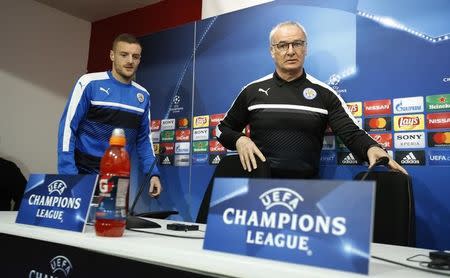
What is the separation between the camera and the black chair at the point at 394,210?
4.78ft

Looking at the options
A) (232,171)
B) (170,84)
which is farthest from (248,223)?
(170,84)

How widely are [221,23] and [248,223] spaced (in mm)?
2302

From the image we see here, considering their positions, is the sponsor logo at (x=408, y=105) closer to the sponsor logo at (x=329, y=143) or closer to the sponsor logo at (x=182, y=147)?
the sponsor logo at (x=329, y=143)

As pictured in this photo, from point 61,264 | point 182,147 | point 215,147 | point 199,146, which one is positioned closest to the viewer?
point 61,264

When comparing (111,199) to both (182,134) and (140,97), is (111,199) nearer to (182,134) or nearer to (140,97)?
(140,97)

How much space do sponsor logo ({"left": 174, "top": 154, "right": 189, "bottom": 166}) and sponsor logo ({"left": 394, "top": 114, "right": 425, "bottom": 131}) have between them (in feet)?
4.68

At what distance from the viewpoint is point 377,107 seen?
6.82 feet

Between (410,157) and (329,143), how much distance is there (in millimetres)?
412

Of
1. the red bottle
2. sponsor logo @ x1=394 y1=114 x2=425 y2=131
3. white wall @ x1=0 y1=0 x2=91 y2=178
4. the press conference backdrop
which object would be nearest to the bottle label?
the red bottle

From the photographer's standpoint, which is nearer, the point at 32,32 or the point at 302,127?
the point at 302,127

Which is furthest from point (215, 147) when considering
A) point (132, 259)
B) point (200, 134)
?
point (132, 259)

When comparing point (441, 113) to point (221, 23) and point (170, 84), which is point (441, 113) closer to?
point (221, 23)

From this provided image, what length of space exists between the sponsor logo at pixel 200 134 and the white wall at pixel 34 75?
170 cm

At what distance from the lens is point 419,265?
69 cm
